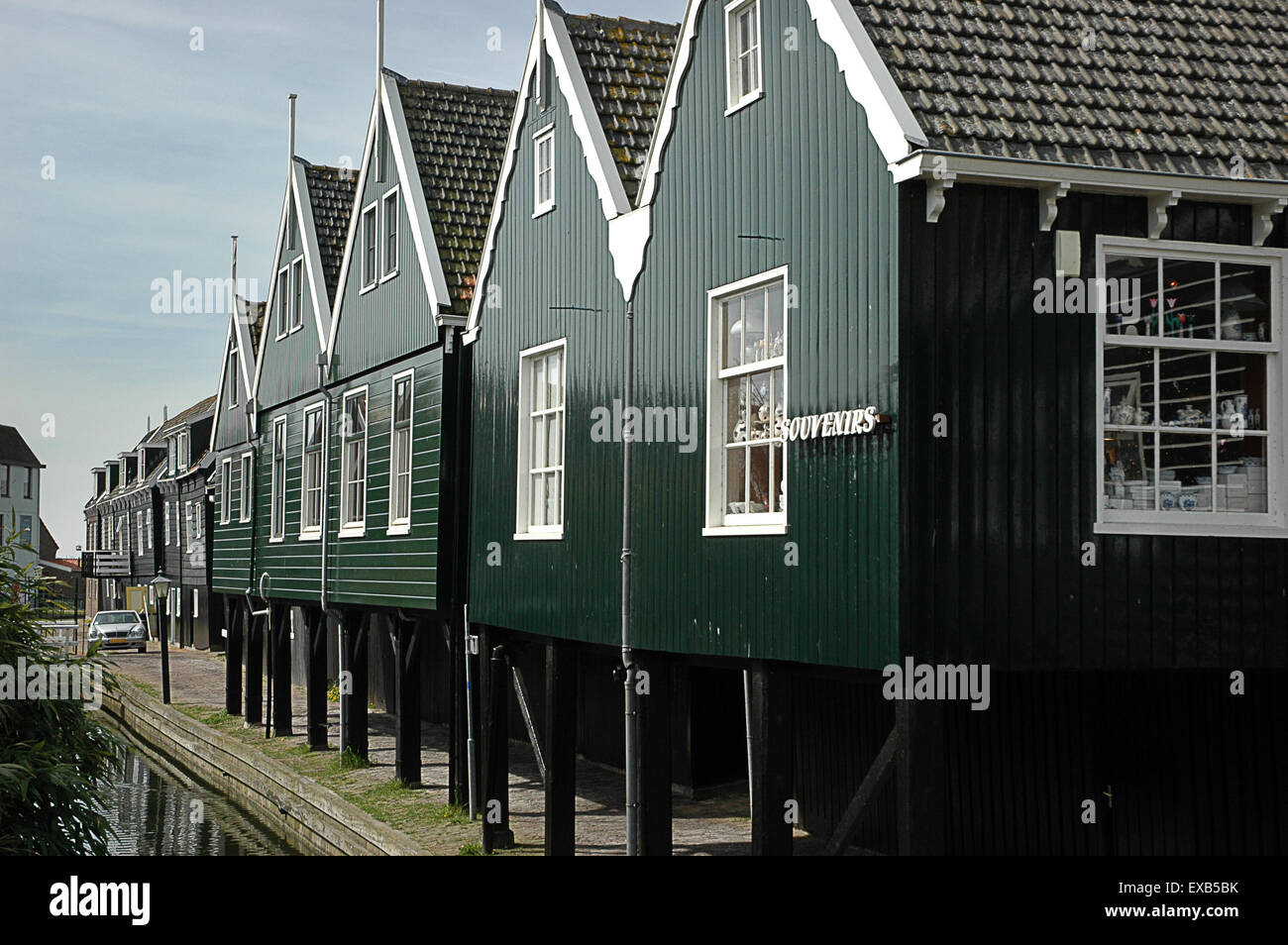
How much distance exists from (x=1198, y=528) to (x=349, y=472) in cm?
1398

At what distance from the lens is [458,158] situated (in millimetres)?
18719

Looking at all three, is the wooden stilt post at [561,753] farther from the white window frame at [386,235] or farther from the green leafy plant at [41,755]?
the white window frame at [386,235]

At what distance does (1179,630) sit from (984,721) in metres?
3.36

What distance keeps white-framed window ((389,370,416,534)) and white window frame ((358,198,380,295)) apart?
191 cm

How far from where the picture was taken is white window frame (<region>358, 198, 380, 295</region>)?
19.9 m

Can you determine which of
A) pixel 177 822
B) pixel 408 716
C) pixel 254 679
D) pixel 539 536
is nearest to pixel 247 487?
pixel 254 679

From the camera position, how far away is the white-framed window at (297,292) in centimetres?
2430

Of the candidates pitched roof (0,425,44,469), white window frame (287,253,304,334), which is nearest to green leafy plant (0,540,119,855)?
white window frame (287,253,304,334)

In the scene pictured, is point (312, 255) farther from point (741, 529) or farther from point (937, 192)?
point (937, 192)

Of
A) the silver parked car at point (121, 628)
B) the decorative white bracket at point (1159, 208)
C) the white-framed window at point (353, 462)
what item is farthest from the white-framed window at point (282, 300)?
the silver parked car at point (121, 628)

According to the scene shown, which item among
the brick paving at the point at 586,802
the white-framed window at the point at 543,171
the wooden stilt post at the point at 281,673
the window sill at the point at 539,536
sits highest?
the white-framed window at the point at 543,171

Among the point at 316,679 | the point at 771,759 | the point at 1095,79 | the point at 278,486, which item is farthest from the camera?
the point at 278,486

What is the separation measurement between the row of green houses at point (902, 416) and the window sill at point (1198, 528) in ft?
0.08

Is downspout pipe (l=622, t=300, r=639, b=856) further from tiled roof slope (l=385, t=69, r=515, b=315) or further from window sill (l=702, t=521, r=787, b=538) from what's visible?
tiled roof slope (l=385, t=69, r=515, b=315)
